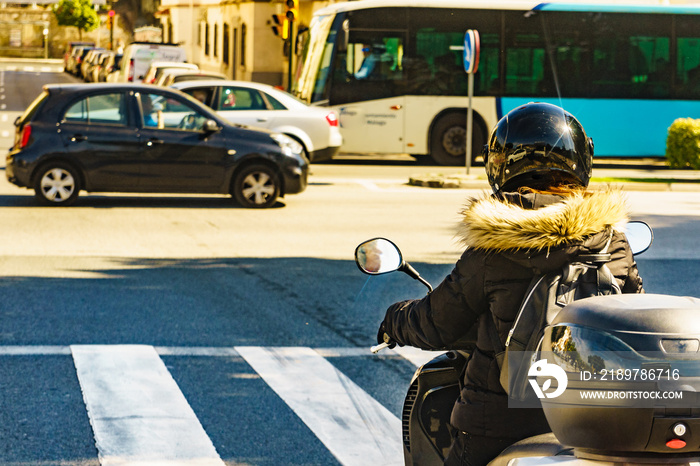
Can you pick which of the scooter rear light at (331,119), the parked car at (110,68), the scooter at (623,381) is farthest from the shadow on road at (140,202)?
the parked car at (110,68)

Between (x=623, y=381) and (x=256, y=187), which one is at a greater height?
(x=623, y=381)

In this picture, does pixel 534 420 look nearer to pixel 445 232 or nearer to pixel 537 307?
pixel 537 307

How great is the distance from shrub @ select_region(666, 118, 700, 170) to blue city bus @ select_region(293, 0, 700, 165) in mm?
1649

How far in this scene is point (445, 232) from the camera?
12492mm

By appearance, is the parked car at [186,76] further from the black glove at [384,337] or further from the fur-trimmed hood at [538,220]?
the fur-trimmed hood at [538,220]

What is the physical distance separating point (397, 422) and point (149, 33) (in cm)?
5161

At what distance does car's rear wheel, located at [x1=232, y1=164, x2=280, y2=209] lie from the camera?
1423 centimetres

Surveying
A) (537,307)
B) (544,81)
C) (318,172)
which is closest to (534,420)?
(537,307)

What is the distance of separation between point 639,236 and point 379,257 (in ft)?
2.88

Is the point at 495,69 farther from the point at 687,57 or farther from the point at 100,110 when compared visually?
the point at 100,110

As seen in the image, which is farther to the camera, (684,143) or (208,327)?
(684,143)

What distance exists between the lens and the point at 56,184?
45.1 feet

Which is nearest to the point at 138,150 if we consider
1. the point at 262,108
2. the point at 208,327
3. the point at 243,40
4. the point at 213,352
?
the point at 262,108

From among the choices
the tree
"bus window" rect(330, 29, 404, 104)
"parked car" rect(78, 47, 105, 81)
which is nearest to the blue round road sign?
"bus window" rect(330, 29, 404, 104)
